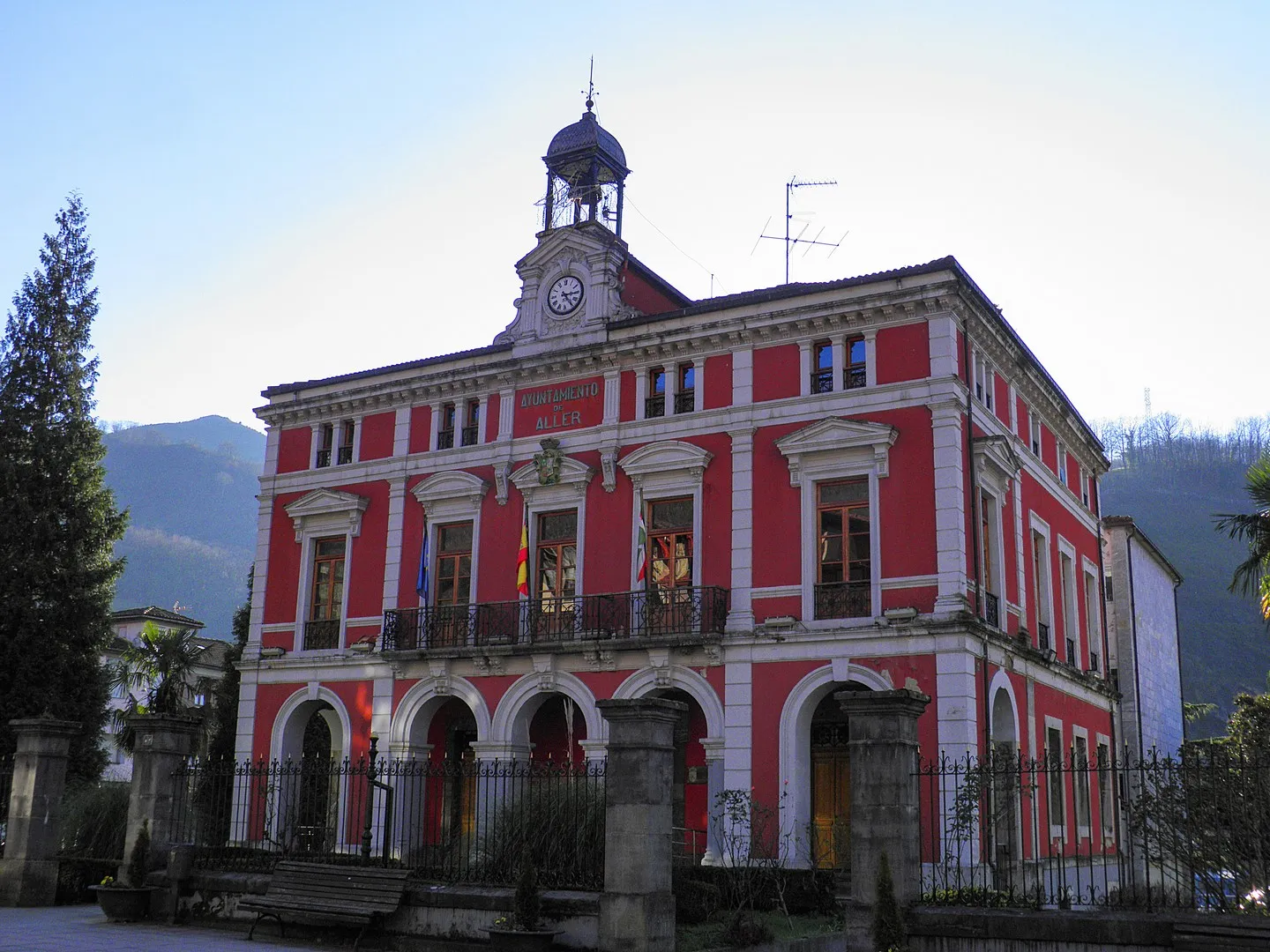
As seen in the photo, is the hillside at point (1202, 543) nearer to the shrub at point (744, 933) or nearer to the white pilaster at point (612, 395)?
the white pilaster at point (612, 395)

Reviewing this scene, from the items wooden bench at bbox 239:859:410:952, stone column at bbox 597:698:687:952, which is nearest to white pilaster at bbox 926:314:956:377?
stone column at bbox 597:698:687:952

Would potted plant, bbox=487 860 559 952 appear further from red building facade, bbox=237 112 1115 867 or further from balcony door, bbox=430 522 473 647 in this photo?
balcony door, bbox=430 522 473 647

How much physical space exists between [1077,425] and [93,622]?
25.0m

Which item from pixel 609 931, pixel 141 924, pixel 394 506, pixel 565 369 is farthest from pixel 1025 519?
pixel 141 924

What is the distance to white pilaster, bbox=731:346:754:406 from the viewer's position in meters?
24.0

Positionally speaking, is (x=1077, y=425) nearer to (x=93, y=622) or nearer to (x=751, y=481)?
(x=751, y=481)

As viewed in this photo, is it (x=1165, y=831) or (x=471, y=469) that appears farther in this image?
(x=471, y=469)

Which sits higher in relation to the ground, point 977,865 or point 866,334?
point 866,334

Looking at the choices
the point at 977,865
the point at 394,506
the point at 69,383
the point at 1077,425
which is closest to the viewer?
the point at 977,865

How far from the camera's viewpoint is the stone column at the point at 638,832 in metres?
13.1

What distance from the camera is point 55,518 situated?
31281 mm

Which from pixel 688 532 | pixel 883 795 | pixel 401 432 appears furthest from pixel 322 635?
pixel 883 795

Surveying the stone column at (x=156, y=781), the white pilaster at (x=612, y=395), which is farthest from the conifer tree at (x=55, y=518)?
the white pilaster at (x=612, y=395)

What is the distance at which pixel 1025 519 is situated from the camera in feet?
84.2
